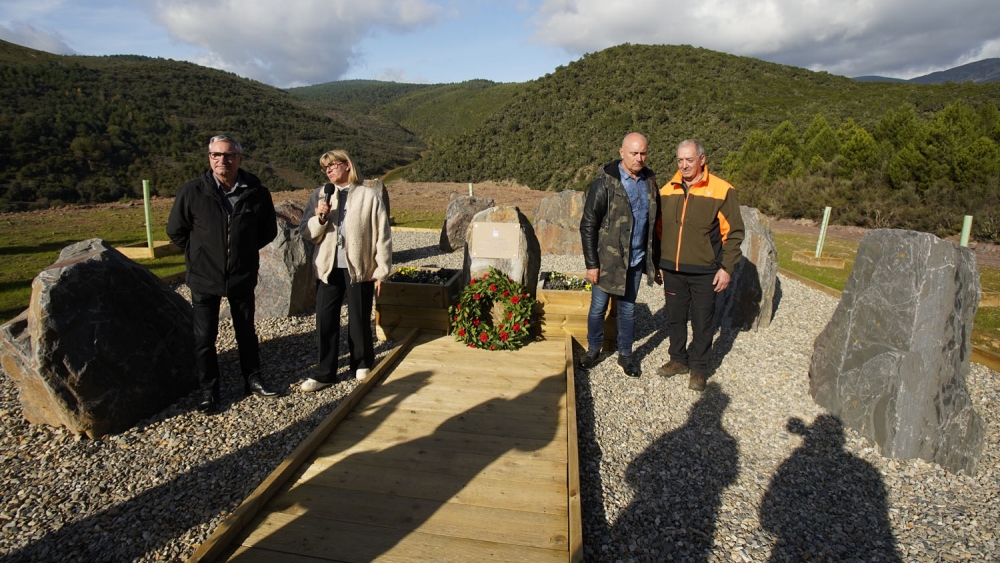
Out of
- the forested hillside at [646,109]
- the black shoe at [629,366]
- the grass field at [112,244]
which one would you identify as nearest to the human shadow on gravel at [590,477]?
the black shoe at [629,366]

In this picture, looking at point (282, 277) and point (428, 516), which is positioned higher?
point (282, 277)

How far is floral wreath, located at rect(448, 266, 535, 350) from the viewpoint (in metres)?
5.19

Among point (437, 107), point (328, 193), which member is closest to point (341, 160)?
point (328, 193)

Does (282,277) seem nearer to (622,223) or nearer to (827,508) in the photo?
(622,223)

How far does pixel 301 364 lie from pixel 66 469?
6.64ft

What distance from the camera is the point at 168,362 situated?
417 centimetres

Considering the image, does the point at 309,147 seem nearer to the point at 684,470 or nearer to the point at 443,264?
the point at 443,264

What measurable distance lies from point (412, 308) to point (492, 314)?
0.97 m

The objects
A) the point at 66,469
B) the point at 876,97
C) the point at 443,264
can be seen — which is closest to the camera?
the point at 66,469

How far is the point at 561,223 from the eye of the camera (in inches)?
440

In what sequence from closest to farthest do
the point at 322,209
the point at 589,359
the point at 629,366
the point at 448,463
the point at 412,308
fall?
the point at 448,463 < the point at 322,209 < the point at 629,366 < the point at 589,359 < the point at 412,308

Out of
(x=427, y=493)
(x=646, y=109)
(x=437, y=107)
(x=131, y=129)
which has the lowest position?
(x=427, y=493)

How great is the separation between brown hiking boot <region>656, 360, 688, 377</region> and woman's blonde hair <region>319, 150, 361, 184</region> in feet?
11.2

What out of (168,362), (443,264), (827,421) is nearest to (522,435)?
(827,421)
